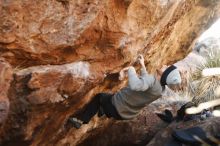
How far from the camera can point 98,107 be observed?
808cm

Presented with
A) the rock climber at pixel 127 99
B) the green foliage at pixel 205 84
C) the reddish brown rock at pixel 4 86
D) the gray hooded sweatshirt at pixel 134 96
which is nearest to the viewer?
the reddish brown rock at pixel 4 86

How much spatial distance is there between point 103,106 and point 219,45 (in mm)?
19226

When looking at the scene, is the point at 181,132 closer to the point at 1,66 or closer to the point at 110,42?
the point at 110,42

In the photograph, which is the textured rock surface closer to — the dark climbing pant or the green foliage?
the dark climbing pant

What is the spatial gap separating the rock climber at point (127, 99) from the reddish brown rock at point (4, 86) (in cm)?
218

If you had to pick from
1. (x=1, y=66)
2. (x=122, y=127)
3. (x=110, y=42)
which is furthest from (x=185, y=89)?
(x=1, y=66)

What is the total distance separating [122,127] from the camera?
11.2m

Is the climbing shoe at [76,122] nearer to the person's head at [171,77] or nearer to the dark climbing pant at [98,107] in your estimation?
the dark climbing pant at [98,107]

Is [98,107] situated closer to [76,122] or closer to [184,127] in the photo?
[76,122]

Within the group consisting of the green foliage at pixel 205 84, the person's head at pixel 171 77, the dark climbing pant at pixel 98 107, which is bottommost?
the green foliage at pixel 205 84

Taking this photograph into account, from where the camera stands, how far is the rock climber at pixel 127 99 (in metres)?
7.57

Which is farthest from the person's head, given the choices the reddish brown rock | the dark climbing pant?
the reddish brown rock

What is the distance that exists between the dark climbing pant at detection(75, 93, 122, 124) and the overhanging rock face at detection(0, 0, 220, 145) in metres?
0.14

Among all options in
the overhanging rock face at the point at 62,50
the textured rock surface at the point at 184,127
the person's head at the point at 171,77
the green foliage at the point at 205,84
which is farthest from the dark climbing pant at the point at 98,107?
the green foliage at the point at 205,84
